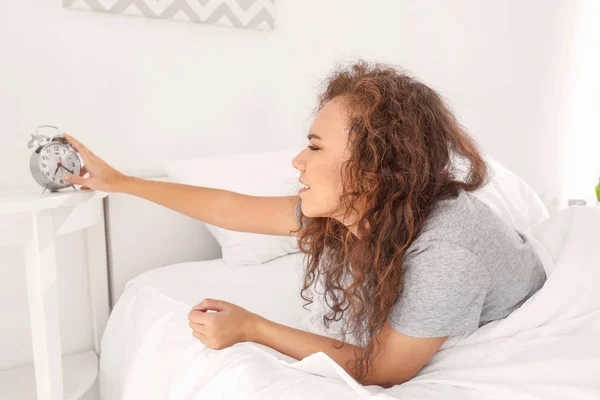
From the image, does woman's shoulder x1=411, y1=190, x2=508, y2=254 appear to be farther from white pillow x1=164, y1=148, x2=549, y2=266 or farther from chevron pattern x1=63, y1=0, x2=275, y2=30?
chevron pattern x1=63, y1=0, x2=275, y2=30

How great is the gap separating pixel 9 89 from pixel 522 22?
2376 millimetres

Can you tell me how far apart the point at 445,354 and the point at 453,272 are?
197 millimetres

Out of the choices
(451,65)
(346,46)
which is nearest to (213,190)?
(346,46)

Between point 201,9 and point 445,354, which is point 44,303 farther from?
point 201,9

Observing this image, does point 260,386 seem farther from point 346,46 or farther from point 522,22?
point 522,22

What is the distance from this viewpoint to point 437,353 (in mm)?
984

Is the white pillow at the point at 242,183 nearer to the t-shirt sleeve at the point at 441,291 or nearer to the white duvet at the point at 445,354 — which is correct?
the white duvet at the point at 445,354

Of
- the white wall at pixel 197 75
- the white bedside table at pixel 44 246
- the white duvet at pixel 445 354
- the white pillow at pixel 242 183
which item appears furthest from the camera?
the white pillow at pixel 242 183

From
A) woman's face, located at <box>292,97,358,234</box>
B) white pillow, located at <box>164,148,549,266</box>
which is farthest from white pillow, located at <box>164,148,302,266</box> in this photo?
woman's face, located at <box>292,97,358,234</box>

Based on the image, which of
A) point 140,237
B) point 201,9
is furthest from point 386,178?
point 201,9

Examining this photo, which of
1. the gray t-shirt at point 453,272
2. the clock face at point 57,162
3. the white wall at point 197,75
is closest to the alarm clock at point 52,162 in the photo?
the clock face at point 57,162

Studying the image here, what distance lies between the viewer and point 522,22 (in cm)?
271

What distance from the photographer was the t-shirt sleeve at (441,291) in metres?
0.86

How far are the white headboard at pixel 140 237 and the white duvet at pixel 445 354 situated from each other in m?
0.26
